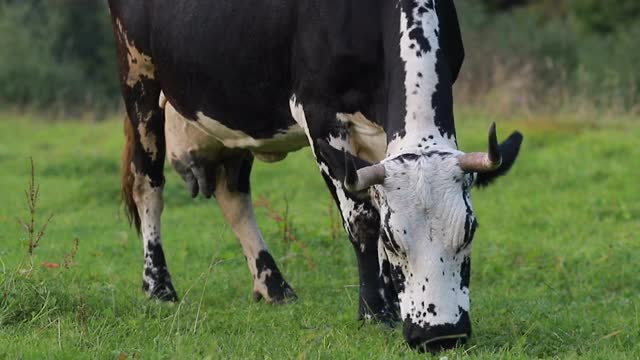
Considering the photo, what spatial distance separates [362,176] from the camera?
5.16m

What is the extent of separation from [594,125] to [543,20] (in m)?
15.1

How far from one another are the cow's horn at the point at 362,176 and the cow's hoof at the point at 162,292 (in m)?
2.37

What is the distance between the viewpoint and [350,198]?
6.02 m

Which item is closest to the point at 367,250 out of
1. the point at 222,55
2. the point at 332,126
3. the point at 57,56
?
the point at 332,126

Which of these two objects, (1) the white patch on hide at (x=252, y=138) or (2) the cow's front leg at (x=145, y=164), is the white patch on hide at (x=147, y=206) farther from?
(1) the white patch on hide at (x=252, y=138)

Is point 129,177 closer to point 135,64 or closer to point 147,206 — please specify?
Answer: point 147,206

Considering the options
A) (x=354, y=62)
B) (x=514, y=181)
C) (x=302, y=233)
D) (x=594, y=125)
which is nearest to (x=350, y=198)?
(x=354, y=62)

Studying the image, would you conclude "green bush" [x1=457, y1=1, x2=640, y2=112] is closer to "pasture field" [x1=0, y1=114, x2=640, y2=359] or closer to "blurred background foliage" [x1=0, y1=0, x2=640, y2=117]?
"blurred background foliage" [x1=0, y1=0, x2=640, y2=117]

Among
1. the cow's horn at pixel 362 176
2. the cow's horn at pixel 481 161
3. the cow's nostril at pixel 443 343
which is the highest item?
the cow's horn at pixel 481 161

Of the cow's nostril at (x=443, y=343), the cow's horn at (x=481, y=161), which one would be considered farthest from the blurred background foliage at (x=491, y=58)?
the cow's nostril at (x=443, y=343)

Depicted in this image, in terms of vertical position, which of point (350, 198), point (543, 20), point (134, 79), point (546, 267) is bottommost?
point (546, 267)

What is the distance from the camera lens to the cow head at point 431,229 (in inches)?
200

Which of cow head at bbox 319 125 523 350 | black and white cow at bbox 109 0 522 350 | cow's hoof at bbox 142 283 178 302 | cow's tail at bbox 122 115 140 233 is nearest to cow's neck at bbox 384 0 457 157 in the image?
black and white cow at bbox 109 0 522 350

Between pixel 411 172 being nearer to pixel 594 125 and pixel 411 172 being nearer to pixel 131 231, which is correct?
pixel 131 231
